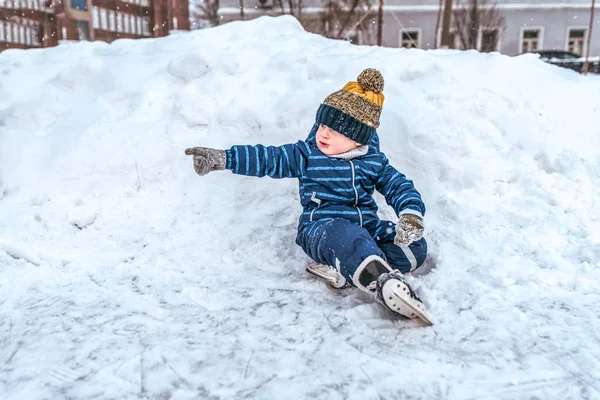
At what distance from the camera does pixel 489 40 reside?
60.1ft

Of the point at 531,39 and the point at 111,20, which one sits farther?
the point at 531,39

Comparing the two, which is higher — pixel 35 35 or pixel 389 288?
pixel 35 35

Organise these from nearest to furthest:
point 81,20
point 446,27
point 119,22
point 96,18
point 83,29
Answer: point 446,27, point 81,20, point 83,29, point 96,18, point 119,22

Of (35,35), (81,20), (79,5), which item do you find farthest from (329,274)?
(79,5)

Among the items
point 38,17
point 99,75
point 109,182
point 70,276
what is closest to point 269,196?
point 109,182

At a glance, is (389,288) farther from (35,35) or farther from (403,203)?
(35,35)

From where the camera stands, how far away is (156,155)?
11.2ft

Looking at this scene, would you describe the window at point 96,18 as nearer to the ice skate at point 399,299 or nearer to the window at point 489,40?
the window at point 489,40

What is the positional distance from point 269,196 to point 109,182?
3.65 ft

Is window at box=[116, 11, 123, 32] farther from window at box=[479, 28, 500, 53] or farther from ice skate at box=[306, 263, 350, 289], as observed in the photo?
ice skate at box=[306, 263, 350, 289]

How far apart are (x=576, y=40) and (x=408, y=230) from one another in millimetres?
21119

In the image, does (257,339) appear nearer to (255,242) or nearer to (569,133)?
(255,242)

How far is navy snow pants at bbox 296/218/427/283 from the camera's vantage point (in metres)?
2.17

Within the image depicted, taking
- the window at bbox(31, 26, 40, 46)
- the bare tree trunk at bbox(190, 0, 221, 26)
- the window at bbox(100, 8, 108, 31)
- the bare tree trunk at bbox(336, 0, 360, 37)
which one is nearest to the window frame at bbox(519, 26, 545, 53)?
the bare tree trunk at bbox(336, 0, 360, 37)
